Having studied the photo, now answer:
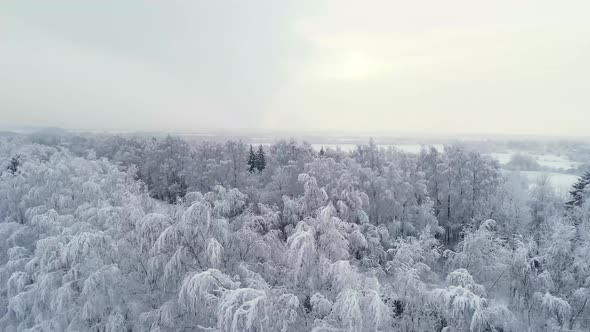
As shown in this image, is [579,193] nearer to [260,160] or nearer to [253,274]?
[253,274]

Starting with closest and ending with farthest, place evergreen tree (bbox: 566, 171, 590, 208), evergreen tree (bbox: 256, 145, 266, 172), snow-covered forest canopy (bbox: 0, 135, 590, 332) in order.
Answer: snow-covered forest canopy (bbox: 0, 135, 590, 332) → evergreen tree (bbox: 566, 171, 590, 208) → evergreen tree (bbox: 256, 145, 266, 172)

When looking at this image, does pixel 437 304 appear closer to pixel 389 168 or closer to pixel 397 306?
pixel 397 306

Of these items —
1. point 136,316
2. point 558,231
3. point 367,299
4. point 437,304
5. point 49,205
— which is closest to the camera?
point 367,299

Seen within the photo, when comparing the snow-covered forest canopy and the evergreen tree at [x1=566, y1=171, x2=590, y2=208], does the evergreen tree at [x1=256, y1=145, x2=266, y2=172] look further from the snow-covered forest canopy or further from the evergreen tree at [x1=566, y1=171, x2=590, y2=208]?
the evergreen tree at [x1=566, y1=171, x2=590, y2=208]

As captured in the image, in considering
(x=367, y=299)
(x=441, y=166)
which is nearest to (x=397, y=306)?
(x=367, y=299)

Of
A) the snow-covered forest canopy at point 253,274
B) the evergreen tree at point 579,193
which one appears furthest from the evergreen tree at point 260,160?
Answer: the evergreen tree at point 579,193

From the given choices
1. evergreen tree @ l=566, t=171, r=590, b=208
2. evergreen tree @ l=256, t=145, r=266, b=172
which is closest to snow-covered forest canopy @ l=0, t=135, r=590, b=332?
evergreen tree @ l=566, t=171, r=590, b=208

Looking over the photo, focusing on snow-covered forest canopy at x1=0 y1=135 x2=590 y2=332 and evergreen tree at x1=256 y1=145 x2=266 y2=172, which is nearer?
snow-covered forest canopy at x1=0 y1=135 x2=590 y2=332

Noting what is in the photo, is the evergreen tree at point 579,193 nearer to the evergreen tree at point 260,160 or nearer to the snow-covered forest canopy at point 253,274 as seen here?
the snow-covered forest canopy at point 253,274

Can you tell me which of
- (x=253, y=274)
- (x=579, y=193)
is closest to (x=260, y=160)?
(x=579, y=193)

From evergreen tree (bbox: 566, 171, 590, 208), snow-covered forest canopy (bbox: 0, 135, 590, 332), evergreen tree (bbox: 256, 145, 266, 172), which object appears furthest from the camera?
evergreen tree (bbox: 256, 145, 266, 172)

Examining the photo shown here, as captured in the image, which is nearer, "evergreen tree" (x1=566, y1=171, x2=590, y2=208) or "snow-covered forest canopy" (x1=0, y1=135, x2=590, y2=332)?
"snow-covered forest canopy" (x1=0, y1=135, x2=590, y2=332)
